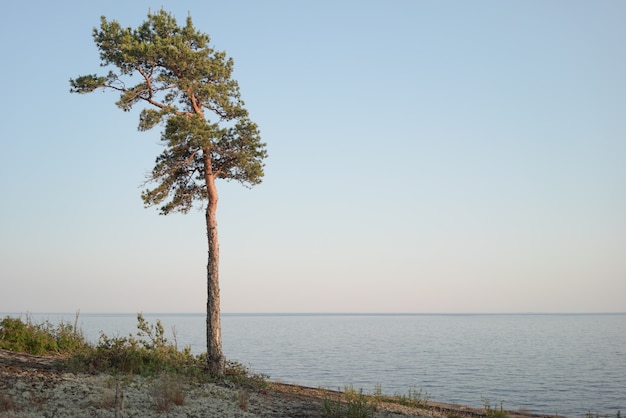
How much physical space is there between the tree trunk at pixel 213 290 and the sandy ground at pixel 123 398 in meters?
2.07

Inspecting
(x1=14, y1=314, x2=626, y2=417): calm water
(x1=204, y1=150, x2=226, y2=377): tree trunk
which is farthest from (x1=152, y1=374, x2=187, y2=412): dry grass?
(x1=14, y1=314, x2=626, y2=417): calm water

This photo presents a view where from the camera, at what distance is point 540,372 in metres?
43.4

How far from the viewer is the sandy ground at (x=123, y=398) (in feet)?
Answer: 39.7

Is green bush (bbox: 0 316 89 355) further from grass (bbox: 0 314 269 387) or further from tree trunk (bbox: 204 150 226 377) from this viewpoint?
tree trunk (bbox: 204 150 226 377)

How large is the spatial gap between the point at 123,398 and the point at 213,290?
7.68 m

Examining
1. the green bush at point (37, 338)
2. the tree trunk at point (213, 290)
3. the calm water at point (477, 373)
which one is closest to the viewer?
the tree trunk at point (213, 290)

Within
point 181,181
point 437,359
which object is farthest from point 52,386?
point 437,359

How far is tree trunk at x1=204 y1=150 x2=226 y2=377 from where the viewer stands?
19781mm

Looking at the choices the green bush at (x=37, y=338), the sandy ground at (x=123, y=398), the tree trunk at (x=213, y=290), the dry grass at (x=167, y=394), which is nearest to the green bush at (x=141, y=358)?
the tree trunk at (x=213, y=290)

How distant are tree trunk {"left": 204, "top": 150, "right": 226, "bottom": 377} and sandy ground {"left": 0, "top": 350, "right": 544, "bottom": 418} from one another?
2.07m

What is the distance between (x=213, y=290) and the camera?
20.7 metres

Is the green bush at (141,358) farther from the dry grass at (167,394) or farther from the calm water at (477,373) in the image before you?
the calm water at (477,373)

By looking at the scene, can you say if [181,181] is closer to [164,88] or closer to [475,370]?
[164,88]

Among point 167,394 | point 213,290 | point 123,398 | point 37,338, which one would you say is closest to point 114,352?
point 213,290
